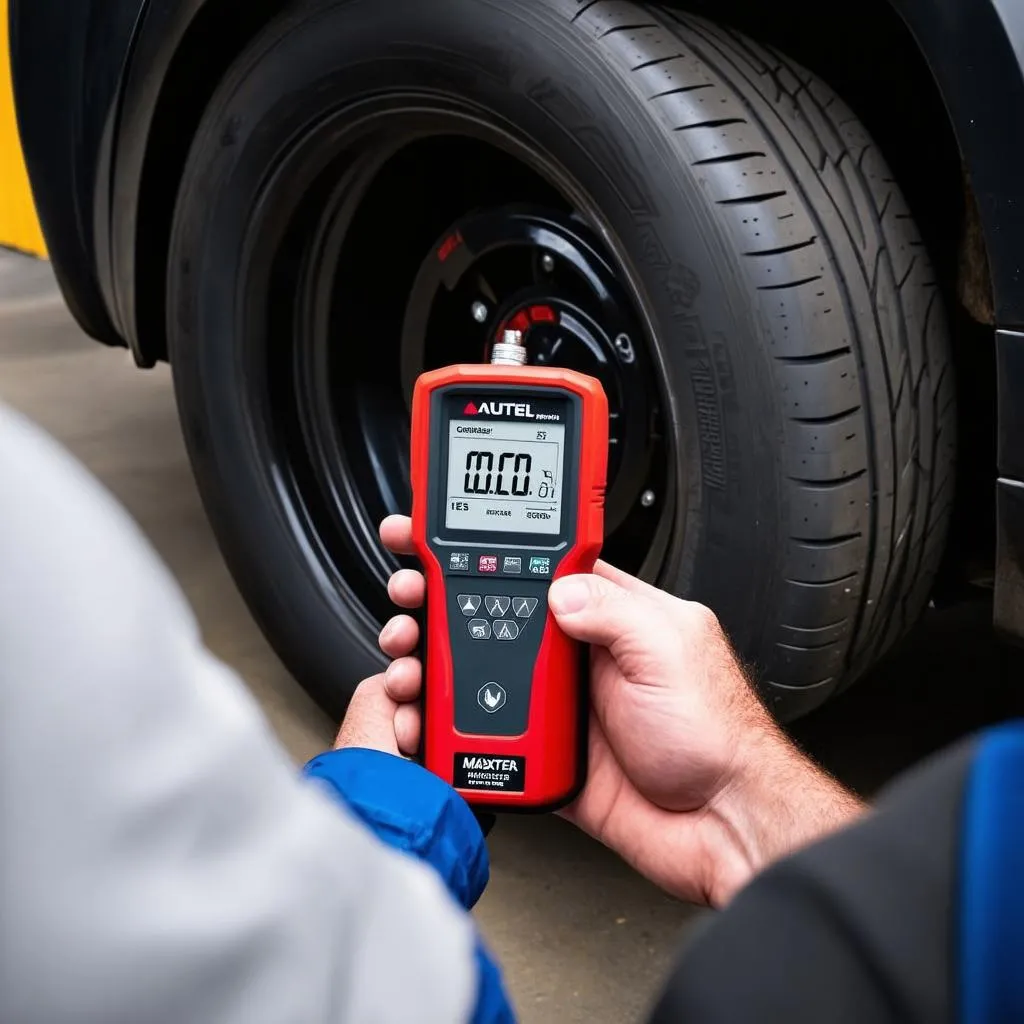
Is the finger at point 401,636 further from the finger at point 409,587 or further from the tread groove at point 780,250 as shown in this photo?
the tread groove at point 780,250

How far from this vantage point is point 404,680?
1.04m

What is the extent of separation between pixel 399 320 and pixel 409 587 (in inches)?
24.4

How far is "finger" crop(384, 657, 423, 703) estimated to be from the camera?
104 cm

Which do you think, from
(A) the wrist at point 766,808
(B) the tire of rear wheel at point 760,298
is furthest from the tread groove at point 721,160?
(A) the wrist at point 766,808

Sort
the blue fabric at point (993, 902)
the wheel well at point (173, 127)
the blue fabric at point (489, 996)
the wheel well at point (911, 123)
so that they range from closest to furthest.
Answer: the blue fabric at point (993, 902)
the blue fabric at point (489, 996)
the wheel well at point (911, 123)
the wheel well at point (173, 127)

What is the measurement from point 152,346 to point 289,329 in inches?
11.2

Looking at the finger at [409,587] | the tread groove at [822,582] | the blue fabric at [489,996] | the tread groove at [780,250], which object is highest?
the tread groove at [780,250]

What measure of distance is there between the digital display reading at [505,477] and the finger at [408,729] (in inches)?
6.0

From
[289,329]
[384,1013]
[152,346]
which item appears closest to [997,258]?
[384,1013]

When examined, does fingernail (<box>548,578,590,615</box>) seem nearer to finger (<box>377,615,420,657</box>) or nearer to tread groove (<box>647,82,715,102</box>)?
finger (<box>377,615,420,657</box>)

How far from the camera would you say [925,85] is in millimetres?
1147

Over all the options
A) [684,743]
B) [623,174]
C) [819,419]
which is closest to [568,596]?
[684,743]

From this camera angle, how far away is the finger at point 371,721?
102 centimetres

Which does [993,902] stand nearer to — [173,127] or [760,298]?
[760,298]
